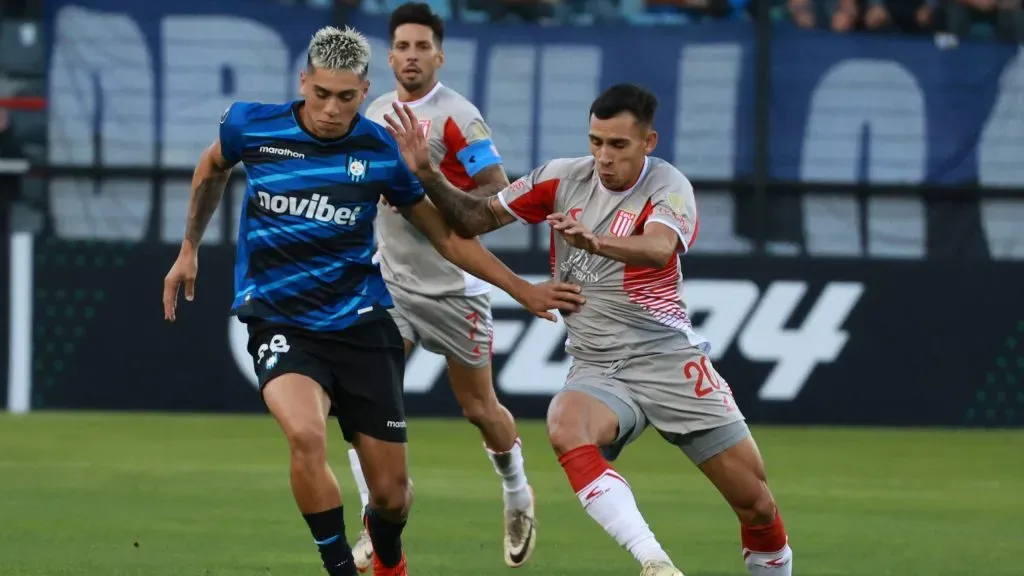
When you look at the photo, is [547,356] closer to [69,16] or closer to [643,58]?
[643,58]

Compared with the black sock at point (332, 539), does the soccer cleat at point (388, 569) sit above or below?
below

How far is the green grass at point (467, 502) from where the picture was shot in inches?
311

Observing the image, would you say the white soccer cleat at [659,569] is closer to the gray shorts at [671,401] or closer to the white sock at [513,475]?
the gray shorts at [671,401]

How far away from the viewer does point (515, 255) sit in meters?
14.3

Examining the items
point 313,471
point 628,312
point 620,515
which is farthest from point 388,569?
point 628,312

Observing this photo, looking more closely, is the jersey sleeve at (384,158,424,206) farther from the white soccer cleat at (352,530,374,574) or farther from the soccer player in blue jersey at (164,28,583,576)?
the white soccer cleat at (352,530,374,574)

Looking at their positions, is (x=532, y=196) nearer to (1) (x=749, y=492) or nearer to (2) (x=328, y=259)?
(2) (x=328, y=259)

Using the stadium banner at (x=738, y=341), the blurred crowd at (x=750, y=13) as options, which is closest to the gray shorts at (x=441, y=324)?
the stadium banner at (x=738, y=341)

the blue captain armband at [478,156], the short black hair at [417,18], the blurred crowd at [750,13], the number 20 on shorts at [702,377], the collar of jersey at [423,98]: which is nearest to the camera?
the number 20 on shorts at [702,377]

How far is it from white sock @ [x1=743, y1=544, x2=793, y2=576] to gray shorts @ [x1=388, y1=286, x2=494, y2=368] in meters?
2.18

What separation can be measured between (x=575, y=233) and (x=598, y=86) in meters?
9.76

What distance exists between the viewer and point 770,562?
22.5ft

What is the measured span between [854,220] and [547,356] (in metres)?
3.38

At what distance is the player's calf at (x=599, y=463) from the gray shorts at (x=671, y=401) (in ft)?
0.13
